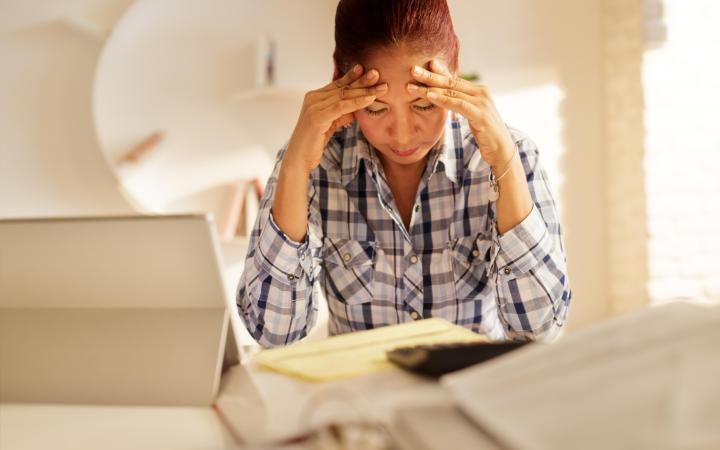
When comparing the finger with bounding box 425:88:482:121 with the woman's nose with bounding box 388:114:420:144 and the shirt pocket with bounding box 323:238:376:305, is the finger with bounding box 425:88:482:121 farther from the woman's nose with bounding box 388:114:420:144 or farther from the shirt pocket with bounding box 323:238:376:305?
the shirt pocket with bounding box 323:238:376:305

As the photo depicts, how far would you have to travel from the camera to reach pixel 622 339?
47 centimetres

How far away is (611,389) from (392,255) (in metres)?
0.81

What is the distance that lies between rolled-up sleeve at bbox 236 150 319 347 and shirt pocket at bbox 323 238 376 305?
5cm

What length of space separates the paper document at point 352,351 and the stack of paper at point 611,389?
15cm

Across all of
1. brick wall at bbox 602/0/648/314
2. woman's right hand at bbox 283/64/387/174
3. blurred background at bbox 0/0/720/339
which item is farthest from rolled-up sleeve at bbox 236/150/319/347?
brick wall at bbox 602/0/648/314

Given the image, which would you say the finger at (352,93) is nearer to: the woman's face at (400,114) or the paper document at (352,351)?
the woman's face at (400,114)

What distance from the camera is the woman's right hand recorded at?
1045 mm

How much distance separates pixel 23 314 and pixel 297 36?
1.92 meters

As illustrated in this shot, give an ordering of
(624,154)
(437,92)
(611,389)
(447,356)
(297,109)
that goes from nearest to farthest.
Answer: (611,389)
(447,356)
(437,92)
(297,109)
(624,154)

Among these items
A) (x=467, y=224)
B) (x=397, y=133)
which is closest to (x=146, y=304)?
(x=397, y=133)

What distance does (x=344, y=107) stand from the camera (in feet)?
3.44

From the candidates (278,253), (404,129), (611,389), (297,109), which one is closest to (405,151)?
(404,129)

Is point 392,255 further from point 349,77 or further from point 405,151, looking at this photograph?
point 349,77

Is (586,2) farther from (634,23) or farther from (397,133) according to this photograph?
(397,133)
